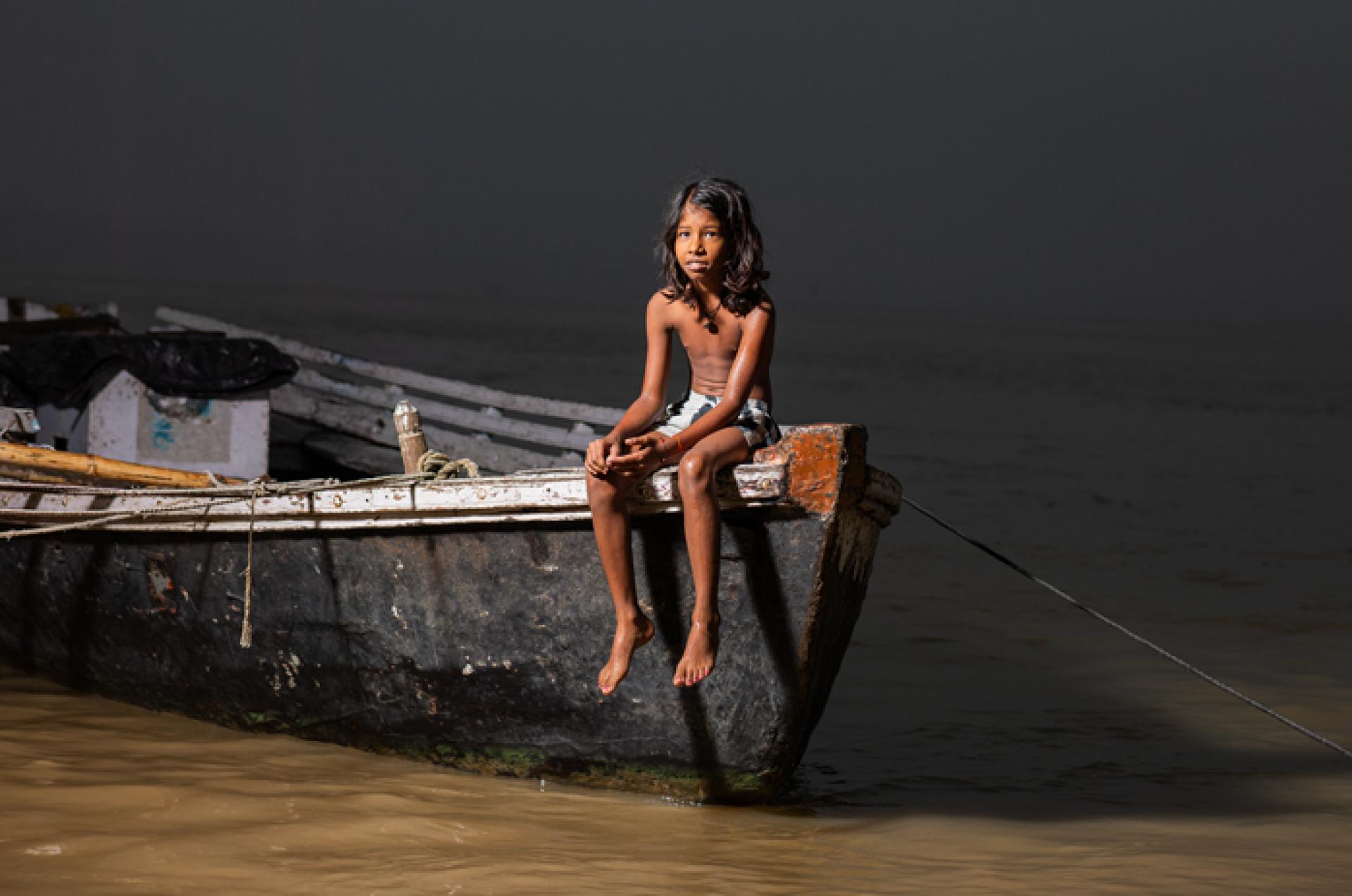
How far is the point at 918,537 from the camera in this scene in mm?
11719

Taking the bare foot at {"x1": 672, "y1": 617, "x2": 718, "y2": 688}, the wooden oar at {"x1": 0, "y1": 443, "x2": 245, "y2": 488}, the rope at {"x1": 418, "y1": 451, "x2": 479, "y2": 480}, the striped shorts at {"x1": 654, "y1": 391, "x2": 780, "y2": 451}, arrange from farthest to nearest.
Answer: the wooden oar at {"x1": 0, "y1": 443, "x2": 245, "y2": 488} → the rope at {"x1": 418, "y1": 451, "x2": 479, "y2": 480} → the striped shorts at {"x1": 654, "y1": 391, "x2": 780, "y2": 451} → the bare foot at {"x1": 672, "y1": 617, "x2": 718, "y2": 688}

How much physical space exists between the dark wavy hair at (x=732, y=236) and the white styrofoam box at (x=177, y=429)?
511 centimetres

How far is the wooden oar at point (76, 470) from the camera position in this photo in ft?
19.0

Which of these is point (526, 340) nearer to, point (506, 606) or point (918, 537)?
point (918, 537)

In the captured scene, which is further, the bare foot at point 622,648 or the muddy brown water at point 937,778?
the bare foot at point 622,648

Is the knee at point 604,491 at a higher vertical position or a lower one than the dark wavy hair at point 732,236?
lower

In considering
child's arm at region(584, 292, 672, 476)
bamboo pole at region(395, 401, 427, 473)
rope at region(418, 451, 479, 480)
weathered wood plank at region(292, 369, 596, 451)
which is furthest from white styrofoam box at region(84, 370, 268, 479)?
child's arm at region(584, 292, 672, 476)

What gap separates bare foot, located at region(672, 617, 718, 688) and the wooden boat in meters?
0.24

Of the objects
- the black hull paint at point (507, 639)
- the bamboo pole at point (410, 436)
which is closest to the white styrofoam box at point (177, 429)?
the black hull paint at point (507, 639)

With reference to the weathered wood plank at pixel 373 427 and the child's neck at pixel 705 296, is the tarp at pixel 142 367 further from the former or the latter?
the child's neck at pixel 705 296

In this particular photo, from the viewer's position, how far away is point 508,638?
4770 millimetres

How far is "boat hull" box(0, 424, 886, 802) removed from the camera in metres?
4.50

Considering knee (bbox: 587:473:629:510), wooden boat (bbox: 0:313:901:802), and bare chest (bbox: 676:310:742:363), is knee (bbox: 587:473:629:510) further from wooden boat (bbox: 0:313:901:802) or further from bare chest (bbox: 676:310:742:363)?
bare chest (bbox: 676:310:742:363)

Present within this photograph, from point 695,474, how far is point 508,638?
100 centimetres
